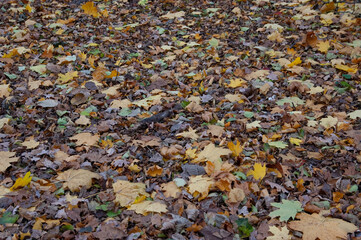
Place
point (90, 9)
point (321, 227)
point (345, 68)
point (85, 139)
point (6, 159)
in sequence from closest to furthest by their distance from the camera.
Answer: point (321, 227) → point (6, 159) → point (85, 139) → point (345, 68) → point (90, 9)

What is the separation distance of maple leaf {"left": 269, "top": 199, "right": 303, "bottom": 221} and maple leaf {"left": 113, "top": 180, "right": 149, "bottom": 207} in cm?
104

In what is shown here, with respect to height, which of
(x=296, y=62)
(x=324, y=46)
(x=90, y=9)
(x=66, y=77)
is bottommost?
(x=66, y=77)

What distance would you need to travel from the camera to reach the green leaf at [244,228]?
2353mm

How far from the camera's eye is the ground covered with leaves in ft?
8.23

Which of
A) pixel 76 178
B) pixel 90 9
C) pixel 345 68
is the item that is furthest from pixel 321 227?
pixel 90 9

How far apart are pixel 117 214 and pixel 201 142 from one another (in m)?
1.16

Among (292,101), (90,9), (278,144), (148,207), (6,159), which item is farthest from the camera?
(90,9)

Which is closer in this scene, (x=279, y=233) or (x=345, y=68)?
(x=279, y=233)

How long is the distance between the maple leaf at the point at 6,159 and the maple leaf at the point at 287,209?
233 centimetres

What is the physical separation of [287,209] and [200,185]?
0.70m

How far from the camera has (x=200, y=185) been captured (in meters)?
2.77

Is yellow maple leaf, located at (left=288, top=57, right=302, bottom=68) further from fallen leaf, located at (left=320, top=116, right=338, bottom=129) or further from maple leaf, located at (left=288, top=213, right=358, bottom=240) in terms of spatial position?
maple leaf, located at (left=288, top=213, right=358, bottom=240)

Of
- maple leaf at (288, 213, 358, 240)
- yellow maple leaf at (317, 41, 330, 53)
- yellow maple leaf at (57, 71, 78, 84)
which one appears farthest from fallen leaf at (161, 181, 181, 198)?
yellow maple leaf at (317, 41, 330, 53)

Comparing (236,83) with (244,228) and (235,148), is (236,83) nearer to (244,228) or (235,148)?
(235,148)
